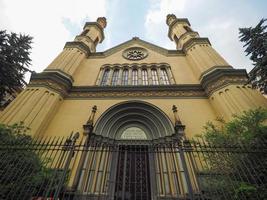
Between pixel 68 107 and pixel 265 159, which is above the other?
pixel 68 107

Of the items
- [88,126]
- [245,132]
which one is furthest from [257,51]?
[88,126]

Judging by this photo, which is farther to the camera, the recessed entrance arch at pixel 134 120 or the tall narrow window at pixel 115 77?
the tall narrow window at pixel 115 77

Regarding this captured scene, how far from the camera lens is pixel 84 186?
767cm

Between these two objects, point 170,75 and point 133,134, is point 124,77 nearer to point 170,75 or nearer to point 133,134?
point 170,75

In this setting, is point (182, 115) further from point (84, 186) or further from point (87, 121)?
point (84, 186)

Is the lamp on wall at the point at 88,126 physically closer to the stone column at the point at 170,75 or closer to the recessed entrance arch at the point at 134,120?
the recessed entrance arch at the point at 134,120

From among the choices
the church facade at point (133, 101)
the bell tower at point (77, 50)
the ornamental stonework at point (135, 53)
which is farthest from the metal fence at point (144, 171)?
the ornamental stonework at point (135, 53)

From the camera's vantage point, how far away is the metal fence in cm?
460

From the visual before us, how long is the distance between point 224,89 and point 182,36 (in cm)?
931

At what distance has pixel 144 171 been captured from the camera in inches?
346

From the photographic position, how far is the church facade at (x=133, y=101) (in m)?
9.03

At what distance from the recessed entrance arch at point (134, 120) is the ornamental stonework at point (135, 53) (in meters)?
7.08

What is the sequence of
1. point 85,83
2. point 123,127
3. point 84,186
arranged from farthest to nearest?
point 85,83 → point 123,127 → point 84,186

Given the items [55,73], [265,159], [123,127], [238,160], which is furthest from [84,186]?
[55,73]
